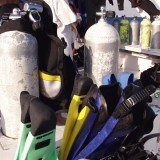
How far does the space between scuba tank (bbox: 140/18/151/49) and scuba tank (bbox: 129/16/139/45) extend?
11 cm

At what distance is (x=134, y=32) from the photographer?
223 cm

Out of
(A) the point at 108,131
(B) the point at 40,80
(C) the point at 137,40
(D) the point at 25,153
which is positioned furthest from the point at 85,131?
(C) the point at 137,40

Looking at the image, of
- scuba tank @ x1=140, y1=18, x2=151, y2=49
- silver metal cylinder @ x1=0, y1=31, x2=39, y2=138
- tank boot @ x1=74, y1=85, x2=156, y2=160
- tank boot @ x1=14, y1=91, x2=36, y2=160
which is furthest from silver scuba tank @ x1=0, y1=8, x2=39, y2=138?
scuba tank @ x1=140, y1=18, x2=151, y2=49

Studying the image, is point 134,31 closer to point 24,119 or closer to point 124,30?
point 124,30

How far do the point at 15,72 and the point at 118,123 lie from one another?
1.72 ft

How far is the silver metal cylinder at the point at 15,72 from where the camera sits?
95 centimetres

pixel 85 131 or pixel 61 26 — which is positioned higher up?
pixel 61 26

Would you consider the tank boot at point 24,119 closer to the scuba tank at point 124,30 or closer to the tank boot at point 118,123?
the tank boot at point 118,123

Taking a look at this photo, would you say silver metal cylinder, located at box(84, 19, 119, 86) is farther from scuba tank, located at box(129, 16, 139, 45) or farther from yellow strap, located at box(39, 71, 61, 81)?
scuba tank, located at box(129, 16, 139, 45)

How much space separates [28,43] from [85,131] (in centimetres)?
45

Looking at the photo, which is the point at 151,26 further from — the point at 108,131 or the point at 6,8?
the point at 108,131

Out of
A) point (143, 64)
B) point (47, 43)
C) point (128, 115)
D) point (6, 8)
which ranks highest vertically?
point (6, 8)

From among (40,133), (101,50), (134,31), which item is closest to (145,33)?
(134,31)

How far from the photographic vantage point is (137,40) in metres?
2.26
